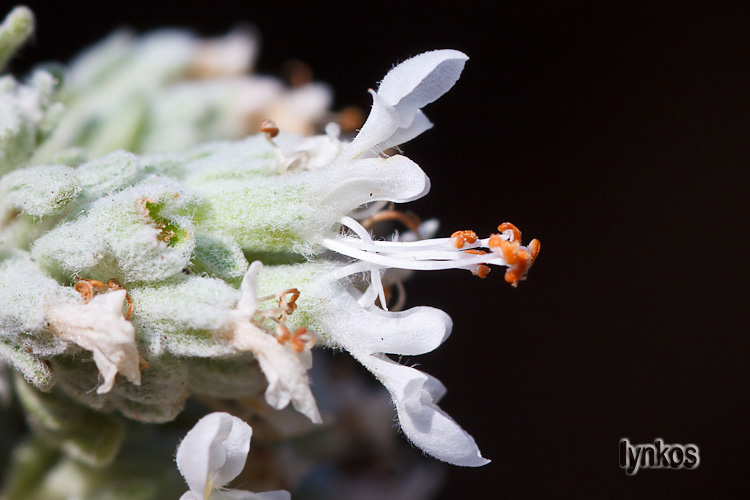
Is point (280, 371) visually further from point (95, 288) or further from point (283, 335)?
point (95, 288)

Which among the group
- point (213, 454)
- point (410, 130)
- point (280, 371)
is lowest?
point (213, 454)

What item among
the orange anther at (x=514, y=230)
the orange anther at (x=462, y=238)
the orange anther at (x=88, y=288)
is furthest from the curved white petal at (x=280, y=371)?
the orange anther at (x=514, y=230)

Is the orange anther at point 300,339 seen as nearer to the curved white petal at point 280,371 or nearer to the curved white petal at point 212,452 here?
the curved white petal at point 280,371

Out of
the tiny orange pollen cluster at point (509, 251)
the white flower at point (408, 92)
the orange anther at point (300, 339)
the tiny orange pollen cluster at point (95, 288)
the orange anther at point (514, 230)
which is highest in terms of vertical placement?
the white flower at point (408, 92)

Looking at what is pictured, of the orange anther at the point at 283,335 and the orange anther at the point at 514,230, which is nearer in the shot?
the orange anther at the point at 283,335

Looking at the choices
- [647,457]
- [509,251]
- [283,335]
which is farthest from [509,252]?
[647,457]

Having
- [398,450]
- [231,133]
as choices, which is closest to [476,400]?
[398,450]
